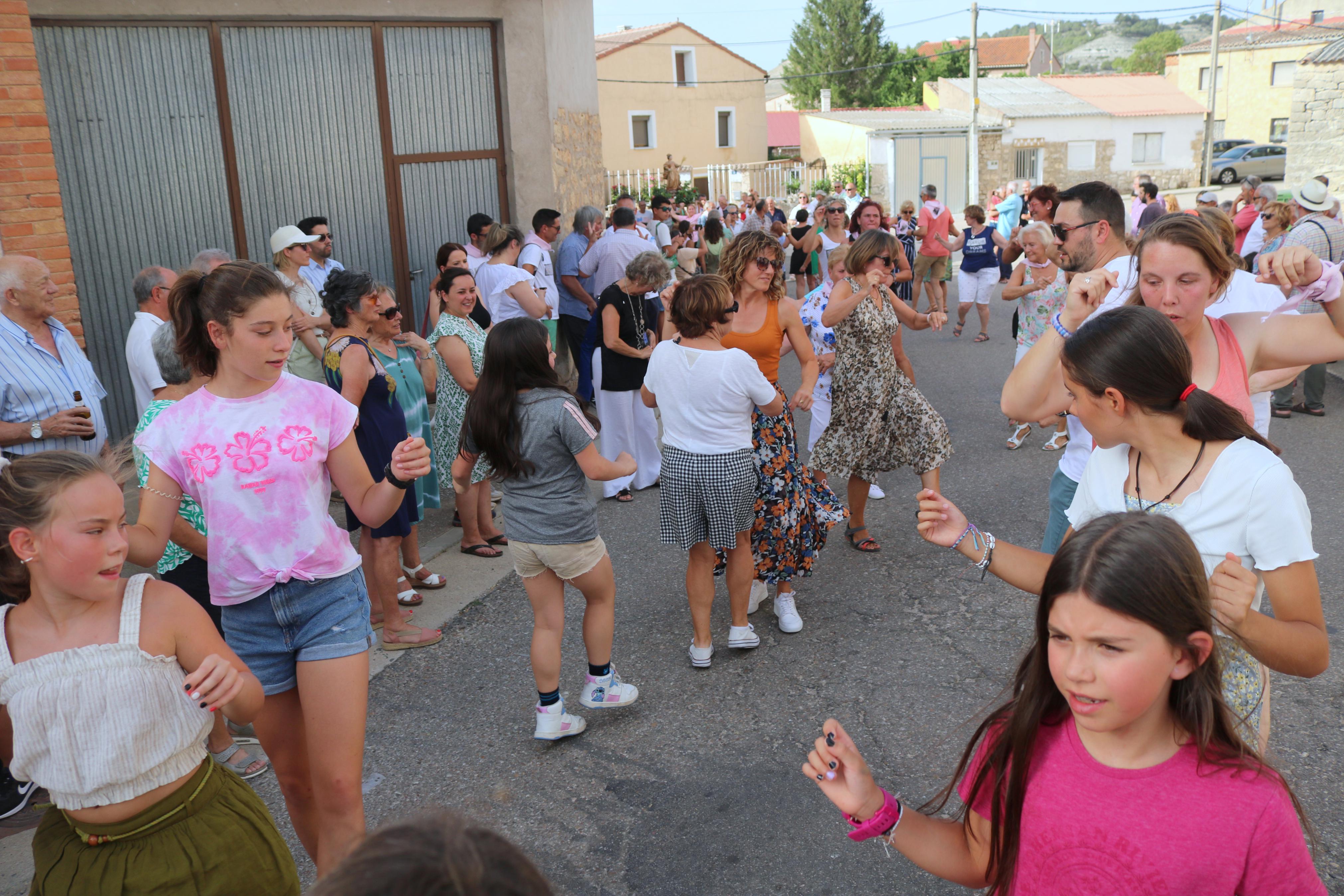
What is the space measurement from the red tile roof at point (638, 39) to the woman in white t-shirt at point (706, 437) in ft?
140

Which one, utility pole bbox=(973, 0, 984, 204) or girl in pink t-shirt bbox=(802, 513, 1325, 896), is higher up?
utility pole bbox=(973, 0, 984, 204)

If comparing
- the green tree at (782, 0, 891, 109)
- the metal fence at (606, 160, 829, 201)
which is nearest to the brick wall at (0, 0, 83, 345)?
the metal fence at (606, 160, 829, 201)

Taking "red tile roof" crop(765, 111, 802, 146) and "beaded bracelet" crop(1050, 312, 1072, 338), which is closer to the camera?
"beaded bracelet" crop(1050, 312, 1072, 338)

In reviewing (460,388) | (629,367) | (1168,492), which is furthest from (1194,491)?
(629,367)

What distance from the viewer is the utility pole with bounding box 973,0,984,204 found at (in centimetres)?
3578

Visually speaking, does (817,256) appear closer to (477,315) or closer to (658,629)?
(477,315)

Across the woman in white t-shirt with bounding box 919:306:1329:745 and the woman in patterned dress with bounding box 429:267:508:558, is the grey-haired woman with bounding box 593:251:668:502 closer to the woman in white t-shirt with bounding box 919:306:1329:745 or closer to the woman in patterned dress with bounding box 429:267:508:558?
the woman in patterned dress with bounding box 429:267:508:558

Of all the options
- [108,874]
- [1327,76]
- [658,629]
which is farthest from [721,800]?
[1327,76]

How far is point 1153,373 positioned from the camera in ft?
7.25

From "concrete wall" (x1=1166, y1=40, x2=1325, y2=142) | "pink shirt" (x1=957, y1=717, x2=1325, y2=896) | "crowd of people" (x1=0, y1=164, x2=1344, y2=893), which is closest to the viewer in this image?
"pink shirt" (x1=957, y1=717, x2=1325, y2=896)

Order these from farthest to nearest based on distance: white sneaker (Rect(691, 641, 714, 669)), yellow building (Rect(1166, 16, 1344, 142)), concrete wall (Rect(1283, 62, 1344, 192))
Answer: yellow building (Rect(1166, 16, 1344, 142)) < concrete wall (Rect(1283, 62, 1344, 192)) < white sneaker (Rect(691, 641, 714, 669))

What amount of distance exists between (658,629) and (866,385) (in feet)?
6.46

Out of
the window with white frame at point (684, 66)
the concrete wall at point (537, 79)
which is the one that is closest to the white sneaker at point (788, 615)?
the concrete wall at point (537, 79)

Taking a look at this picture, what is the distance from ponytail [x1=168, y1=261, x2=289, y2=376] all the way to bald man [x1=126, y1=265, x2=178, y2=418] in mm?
2202
